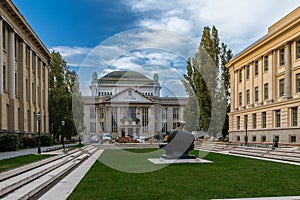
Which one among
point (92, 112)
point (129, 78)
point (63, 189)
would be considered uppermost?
point (129, 78)

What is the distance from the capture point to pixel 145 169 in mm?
15914

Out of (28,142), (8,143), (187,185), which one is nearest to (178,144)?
(187,185)

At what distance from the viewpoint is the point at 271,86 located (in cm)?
4050

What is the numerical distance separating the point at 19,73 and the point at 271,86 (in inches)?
1237

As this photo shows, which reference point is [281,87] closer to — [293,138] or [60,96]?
[293,138]

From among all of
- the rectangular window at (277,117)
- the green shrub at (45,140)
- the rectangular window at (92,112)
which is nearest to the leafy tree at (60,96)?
the green shrub at (45,140)

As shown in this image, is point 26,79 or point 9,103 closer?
point 9,103

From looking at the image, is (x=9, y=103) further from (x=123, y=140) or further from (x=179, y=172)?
(x=179, y=172)

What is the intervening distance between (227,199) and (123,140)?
4238 centimetres

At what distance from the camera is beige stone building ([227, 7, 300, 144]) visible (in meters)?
35.2

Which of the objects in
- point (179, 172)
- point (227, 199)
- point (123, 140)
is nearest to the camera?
point (227, 199)

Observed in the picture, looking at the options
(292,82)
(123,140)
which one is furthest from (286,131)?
(123,140)

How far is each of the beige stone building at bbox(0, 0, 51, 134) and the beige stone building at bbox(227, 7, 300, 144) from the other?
27.5m

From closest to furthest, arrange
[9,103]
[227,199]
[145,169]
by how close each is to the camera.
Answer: [227,199]
[145,169]
[9,103]
